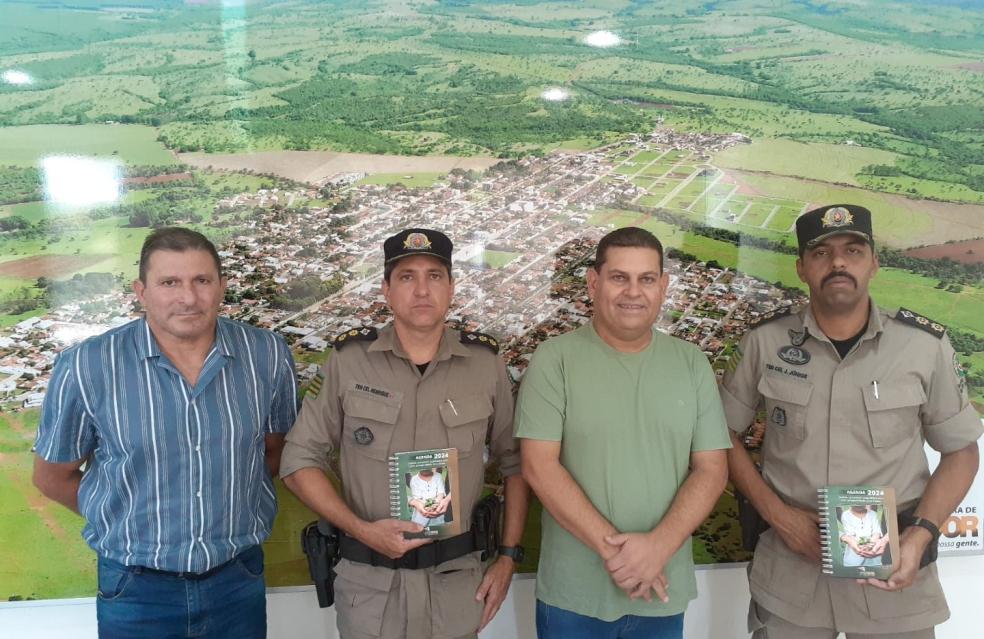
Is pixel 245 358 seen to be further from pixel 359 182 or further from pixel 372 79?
pixel 372 79

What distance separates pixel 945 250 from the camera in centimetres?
296

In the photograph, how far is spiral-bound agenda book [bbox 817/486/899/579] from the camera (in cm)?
186

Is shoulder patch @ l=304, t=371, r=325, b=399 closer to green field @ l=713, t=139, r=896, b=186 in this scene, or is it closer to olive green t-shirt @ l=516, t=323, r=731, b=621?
olive green t-shirt @ l=516, t=323, r=731, b=621

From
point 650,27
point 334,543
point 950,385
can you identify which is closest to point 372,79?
point 650,27

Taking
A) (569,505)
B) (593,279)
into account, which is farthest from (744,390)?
(569,505)

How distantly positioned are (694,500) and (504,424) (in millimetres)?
686

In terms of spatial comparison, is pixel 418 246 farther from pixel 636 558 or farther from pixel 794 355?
pixel 794 355

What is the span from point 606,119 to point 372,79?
1.10m

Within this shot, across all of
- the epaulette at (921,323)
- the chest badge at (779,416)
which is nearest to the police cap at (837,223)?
the epaulette at (921,323)

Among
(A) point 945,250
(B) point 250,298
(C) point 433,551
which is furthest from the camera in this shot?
(A) point 945,250

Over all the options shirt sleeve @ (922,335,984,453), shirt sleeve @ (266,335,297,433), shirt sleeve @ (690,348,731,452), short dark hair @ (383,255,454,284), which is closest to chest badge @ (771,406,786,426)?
shirt sleeve @ (690,348,731,452)

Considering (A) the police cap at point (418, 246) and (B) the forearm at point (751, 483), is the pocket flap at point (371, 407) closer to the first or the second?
(A) the police cap at point (418, 246)

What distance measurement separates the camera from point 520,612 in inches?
114

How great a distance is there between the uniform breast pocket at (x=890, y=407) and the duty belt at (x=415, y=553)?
1.44 m
